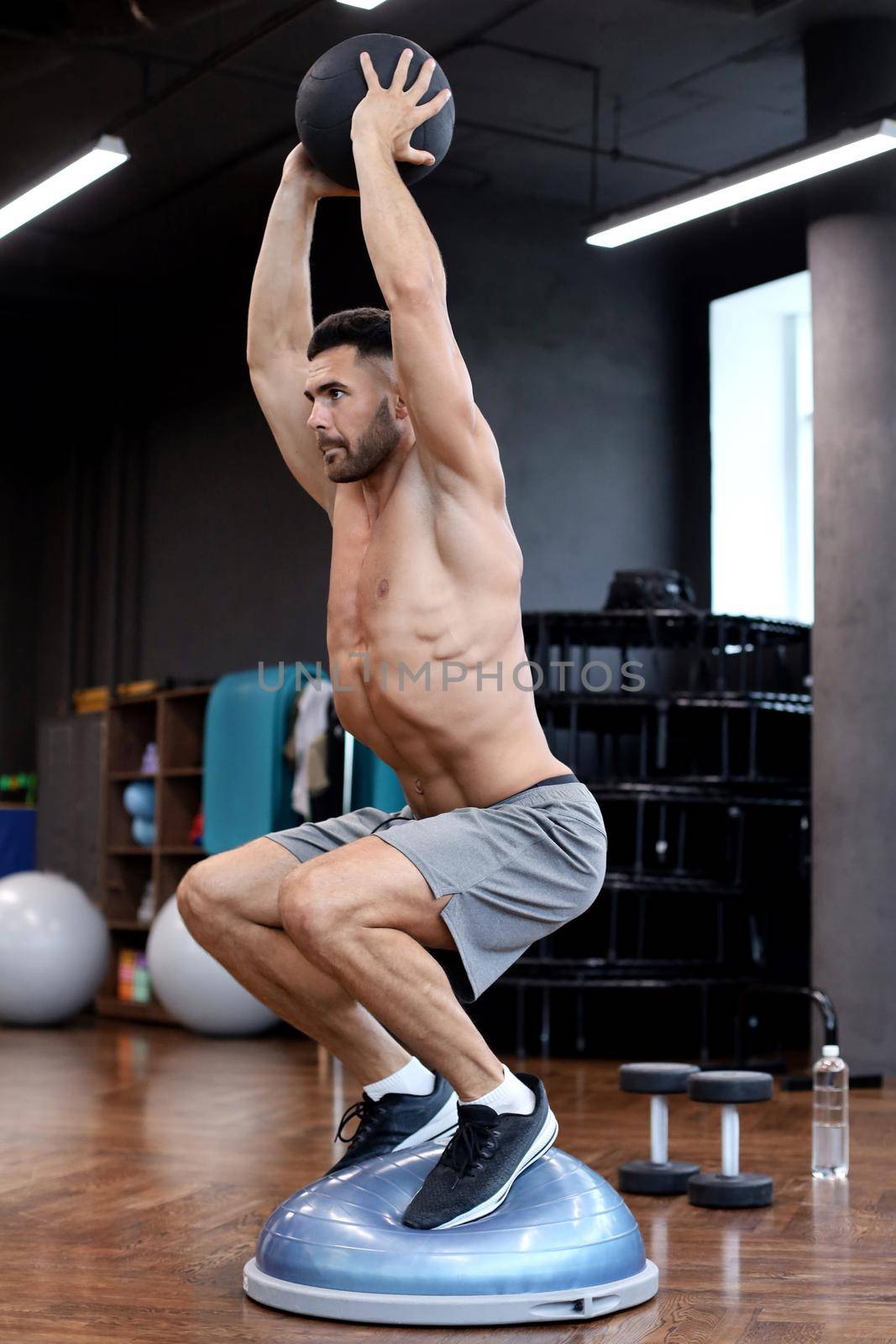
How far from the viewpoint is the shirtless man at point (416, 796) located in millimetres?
2426

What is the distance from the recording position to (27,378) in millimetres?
10141

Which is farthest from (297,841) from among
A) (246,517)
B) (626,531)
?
(246,517)

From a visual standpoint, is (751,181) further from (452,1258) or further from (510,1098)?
(452,1258)

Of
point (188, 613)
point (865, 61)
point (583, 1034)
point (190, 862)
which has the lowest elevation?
point (583, 1034)

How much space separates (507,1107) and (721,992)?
4188 mm

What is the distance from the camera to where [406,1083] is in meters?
2.71

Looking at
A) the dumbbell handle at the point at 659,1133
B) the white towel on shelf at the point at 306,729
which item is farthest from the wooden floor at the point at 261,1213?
the white towel on shelf at the point at 306,729

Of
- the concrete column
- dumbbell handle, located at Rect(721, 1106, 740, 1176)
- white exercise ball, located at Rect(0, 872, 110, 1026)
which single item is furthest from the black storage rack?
dumbbell handle, located at Rect(721, 1106, 740, 1176)

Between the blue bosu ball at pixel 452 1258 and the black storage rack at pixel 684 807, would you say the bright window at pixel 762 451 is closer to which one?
the black storage rack at pixel 684 807

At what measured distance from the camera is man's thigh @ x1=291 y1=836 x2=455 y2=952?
239 centimetres

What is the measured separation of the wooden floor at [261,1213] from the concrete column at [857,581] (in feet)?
1.61

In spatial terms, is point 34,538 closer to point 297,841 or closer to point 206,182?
point 206,182

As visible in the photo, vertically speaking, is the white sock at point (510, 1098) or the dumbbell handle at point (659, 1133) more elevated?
the white sock at point (510, 1098)

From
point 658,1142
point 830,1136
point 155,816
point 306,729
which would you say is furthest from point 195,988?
point 830,1136
